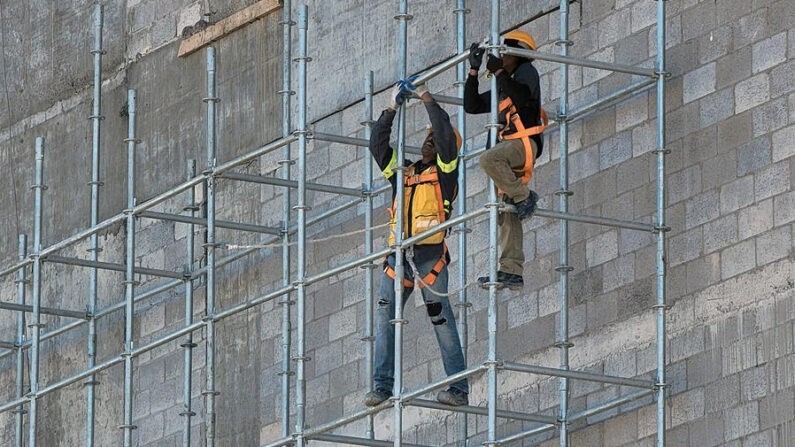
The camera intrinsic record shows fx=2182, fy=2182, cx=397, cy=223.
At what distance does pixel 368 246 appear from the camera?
16656mm

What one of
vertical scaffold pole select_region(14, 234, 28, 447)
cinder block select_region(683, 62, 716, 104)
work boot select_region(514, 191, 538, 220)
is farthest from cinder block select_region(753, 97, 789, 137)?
vertical scaffold pole select_region(14, 234, 28, 447)

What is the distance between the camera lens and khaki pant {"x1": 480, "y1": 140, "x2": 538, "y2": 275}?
13703 millimetres

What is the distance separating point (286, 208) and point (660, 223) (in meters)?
4.42

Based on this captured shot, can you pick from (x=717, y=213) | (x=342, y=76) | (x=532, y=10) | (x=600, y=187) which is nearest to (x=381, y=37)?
(x=342, y=76)

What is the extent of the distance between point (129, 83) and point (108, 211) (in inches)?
48.9

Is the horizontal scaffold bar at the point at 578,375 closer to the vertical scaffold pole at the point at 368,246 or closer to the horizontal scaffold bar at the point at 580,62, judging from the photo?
the horizontal scaffold bar at the point at 580,62

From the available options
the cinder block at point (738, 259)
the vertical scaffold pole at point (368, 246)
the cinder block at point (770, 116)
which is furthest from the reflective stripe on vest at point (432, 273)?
the cinder block at point (770, 116)

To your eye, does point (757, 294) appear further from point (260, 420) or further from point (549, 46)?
point (260, 420)

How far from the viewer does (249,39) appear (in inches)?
764

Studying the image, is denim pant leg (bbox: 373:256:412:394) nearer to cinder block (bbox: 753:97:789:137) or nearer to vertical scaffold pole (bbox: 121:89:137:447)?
cinder block (bbox: 753:97:789:137)

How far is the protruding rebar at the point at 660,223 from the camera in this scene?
1403cm

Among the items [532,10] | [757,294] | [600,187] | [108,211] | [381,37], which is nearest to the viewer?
[757,294]

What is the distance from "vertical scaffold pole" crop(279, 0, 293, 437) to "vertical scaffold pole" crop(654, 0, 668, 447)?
3504 mm

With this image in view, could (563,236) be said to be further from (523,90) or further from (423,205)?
(523,90)
